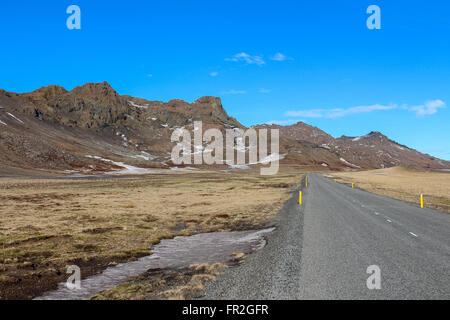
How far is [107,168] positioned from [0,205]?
116141 mm

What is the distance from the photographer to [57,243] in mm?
15453

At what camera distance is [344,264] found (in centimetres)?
982

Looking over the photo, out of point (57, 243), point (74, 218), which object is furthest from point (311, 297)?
point (74, 218)

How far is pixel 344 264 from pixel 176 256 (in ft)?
23.0

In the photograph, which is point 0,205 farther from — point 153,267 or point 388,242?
point 388,242

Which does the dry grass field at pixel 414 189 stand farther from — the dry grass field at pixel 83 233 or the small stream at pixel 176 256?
the small stream at pixel 176 256

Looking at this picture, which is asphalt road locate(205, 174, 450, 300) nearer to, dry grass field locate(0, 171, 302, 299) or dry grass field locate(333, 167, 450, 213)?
dry grass field locate(0, 171, 302, 299)

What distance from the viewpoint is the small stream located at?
9314 mm

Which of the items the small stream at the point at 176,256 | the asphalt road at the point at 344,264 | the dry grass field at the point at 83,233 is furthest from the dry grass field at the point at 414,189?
the small stream at the point at 176,256

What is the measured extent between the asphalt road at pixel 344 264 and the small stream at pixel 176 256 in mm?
1338

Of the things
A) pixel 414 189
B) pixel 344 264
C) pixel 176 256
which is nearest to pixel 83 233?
pixel 176 256

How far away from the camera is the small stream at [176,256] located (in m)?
9.31

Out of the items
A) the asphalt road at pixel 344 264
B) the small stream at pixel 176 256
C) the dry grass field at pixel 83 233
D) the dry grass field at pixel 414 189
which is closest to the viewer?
the asphalt road at pixel 344 264

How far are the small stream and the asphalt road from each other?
134 cm
